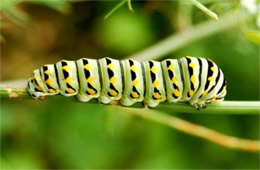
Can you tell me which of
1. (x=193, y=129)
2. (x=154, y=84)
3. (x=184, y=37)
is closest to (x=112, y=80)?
(x=154, y=84)

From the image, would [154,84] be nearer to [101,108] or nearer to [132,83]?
[132,83]

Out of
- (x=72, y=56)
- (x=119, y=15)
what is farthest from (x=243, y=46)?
(x=72, y=56)

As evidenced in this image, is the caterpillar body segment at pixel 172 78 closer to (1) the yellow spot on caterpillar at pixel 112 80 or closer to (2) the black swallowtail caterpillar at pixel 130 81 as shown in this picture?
(2) the black swallowtail caterpillar at pixel 130 81

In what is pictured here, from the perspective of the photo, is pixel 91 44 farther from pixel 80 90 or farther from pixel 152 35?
pixel 80 90

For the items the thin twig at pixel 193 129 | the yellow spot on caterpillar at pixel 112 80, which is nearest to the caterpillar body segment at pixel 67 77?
the yellow spot on caterpillar at pixel 112 80

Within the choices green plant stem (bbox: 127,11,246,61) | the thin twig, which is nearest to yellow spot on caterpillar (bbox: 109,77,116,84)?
the thin twig

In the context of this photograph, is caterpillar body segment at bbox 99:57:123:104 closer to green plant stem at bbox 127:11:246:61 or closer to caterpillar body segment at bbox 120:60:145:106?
caterpillar body segment at bbox 120:60:145:106
